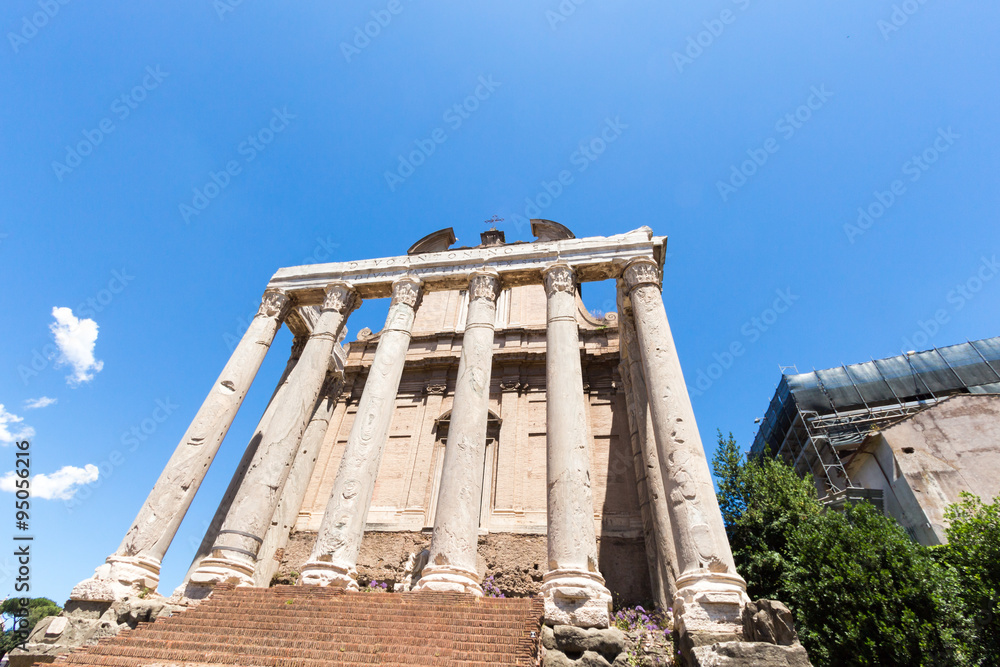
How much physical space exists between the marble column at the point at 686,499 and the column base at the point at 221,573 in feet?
27.0

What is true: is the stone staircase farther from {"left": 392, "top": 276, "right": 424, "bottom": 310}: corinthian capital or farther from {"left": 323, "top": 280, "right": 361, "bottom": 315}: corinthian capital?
{"left": 323, "top": 280, "right": 361, "bottom": 315}: corinthian capital

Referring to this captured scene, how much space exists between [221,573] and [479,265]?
383 inches

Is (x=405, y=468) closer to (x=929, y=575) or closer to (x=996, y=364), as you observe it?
(x=929, y=575)

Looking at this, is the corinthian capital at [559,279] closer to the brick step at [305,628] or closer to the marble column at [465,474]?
the marble column at [465,474]

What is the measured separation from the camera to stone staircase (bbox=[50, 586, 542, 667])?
22.5 feet

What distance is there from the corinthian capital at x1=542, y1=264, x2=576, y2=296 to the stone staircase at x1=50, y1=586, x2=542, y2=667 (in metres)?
7.83

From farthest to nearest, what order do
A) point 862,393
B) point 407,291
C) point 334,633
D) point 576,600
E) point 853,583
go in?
point 862,393 → point 407,291 → point 853,583 → point 576,600 → point 334,633

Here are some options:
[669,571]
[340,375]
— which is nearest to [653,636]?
[669,571]

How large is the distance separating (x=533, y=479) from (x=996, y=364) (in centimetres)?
1974

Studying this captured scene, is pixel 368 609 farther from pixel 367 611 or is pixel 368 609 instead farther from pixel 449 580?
pixel 449 580

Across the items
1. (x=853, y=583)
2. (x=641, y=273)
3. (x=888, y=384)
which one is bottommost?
(x=853, y=583)

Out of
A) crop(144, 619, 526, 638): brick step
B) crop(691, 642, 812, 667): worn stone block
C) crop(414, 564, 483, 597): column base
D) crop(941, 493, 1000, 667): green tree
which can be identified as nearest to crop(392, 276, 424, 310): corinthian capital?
crop(414, 564, 483, 597): column base

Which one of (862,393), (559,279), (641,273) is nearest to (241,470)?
(559,279)

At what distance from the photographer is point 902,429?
54.2 feet
